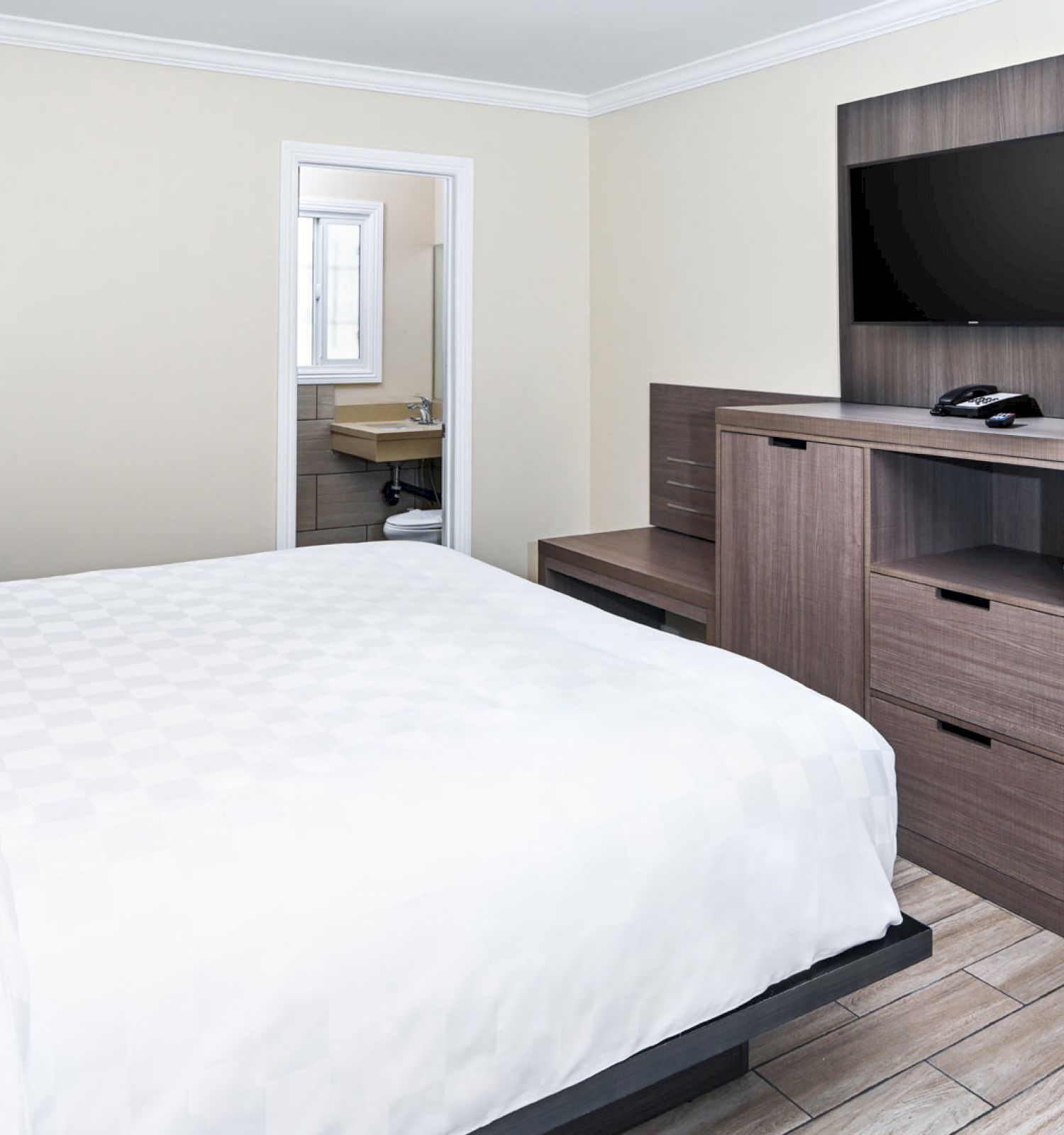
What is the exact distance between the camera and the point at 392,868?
134cm

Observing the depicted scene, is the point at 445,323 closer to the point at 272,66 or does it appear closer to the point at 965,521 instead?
the point at 272,66

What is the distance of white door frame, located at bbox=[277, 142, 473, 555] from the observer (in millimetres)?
4152

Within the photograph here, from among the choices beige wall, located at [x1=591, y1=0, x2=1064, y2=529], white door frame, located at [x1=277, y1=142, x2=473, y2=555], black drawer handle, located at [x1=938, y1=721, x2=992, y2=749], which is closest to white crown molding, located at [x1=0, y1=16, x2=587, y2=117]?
white door frame, located at [x1=277, y1=142, x2=473, y2=555]

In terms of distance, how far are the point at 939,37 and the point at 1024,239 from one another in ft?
2.61

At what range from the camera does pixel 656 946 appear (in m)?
1.49

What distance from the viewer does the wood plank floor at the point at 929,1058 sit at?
6.10ft

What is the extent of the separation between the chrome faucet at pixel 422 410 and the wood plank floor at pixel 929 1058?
4.11 m

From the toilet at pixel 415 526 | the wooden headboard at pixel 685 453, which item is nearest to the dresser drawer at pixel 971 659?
the wooden headboard at pixel 685 453

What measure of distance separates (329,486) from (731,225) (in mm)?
2730

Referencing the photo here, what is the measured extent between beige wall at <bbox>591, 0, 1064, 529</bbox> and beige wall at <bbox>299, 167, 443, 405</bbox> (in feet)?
4.93

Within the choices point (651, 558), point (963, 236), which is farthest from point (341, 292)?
point (963, 236)

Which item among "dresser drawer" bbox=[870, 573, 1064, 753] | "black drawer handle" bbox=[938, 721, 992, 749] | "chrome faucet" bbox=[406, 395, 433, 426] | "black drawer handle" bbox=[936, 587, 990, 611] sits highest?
"chrome faucet" bbox=[406, 395, 433, 426]

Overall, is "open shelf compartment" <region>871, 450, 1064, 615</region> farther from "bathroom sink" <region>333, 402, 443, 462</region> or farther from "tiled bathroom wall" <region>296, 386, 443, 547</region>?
"tiled bathroom wall" <region>296, 386, 443, 547</region>

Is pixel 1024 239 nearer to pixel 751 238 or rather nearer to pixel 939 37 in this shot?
pixel 939 37
